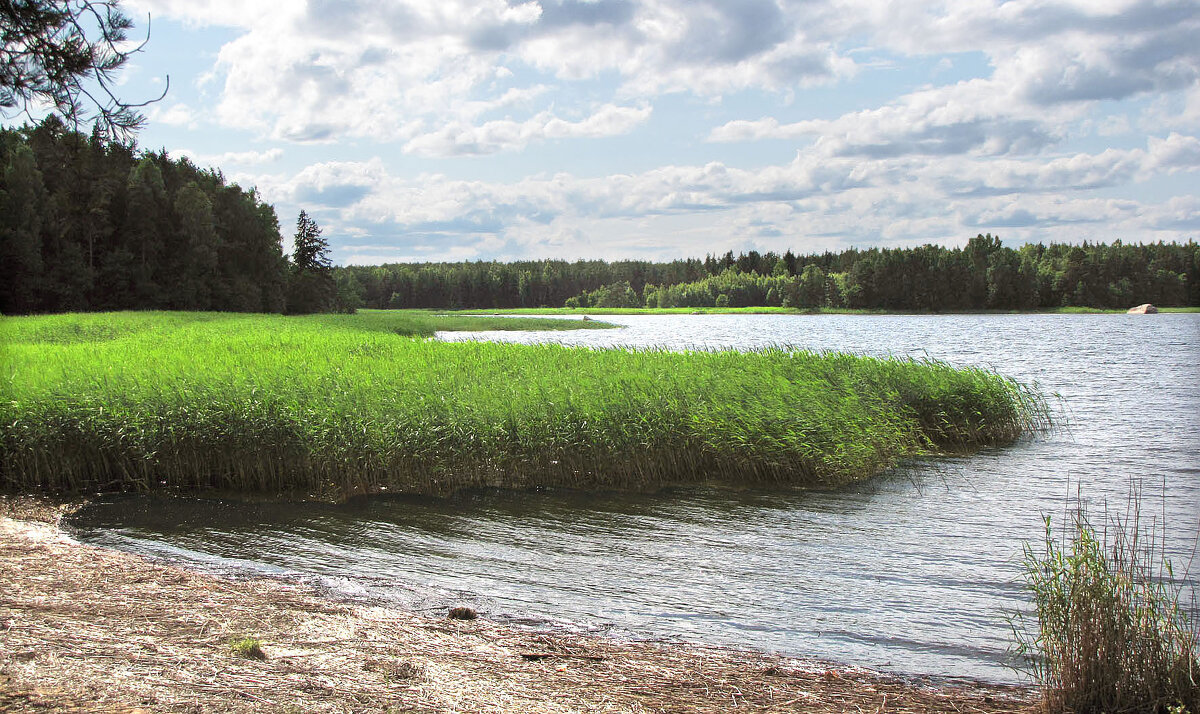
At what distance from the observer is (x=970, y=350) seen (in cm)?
5272

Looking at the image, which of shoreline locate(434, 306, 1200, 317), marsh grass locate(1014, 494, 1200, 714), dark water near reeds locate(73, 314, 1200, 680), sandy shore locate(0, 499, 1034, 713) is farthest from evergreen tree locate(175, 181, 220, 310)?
marsh grass locate(1014, 494, 1200, 714)

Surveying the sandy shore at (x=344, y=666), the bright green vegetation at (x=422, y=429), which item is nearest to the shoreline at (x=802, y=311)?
the bright green vegetation at (x=422, y=429)

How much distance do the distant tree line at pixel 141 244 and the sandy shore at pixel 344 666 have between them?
47306 mm

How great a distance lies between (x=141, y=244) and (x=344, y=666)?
77.6 m

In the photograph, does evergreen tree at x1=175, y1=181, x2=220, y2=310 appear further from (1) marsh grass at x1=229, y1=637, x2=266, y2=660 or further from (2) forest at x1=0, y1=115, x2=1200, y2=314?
(1) marsh grass at x1=229, y1=637, x2=266, y2=660

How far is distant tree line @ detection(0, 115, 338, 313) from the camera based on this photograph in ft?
196

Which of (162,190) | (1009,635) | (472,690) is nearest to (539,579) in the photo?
(472,690)

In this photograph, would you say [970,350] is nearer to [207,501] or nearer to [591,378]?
→ [591,378]

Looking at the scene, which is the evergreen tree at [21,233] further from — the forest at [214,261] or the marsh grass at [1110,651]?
the marsh grass at [1110,651]

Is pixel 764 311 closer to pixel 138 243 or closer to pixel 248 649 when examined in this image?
pixel 138 243

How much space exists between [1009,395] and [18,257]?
6705cm

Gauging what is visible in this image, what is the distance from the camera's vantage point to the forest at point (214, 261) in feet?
191

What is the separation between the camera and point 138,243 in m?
71.9

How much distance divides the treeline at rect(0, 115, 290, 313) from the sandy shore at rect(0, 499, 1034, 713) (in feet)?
169
